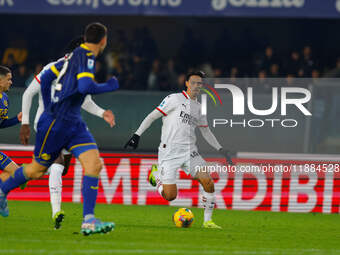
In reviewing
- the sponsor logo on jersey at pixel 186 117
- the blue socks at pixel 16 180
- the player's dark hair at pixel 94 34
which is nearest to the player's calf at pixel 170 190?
→ the sponsor logo on jersey at pixel 186 117

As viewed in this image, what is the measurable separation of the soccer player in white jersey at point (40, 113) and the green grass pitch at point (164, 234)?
274mm

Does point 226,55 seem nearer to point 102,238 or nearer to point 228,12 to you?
point 228,12

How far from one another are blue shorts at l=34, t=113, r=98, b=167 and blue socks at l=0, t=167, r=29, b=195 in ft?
0.99

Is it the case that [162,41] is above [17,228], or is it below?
above

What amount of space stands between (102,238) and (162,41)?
44.0ft

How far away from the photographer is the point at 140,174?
15.4 metres

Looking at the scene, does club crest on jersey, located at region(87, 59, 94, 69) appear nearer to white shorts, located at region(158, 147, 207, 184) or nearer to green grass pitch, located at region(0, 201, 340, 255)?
green grass pitch, located at region(0, 201, 340, 255)

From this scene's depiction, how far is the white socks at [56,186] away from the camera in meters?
10.5

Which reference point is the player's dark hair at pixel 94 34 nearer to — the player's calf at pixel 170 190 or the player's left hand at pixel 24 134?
the player's left hand at pixel 24 134

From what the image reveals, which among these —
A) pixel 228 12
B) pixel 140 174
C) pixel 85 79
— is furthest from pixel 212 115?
pixel 85 79

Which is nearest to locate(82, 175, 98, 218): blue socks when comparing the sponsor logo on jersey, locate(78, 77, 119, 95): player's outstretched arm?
locate(78, 77, 119, 95): player's outstretched arm

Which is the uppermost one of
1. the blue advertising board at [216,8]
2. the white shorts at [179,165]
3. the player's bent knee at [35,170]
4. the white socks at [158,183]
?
the blue advertising board at [216,8]

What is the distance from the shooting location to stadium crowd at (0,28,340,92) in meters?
18.4

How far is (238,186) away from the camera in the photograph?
15234 mm
